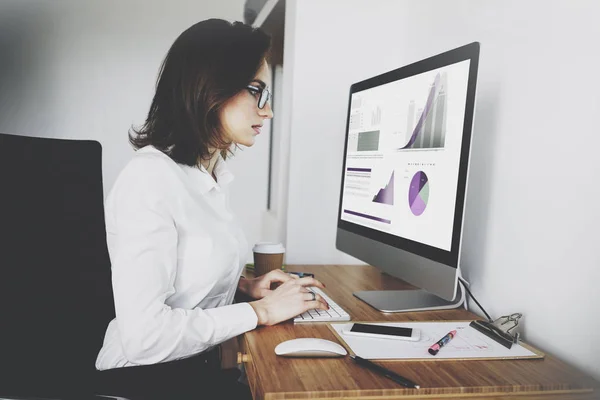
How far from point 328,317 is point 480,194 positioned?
517 millimetres

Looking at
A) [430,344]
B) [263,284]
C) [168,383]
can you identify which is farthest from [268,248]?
[430,344]

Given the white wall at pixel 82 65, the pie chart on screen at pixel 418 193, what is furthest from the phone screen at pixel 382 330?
the white wall at pixel 82 65

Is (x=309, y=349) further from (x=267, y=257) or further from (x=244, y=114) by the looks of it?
(x=267, y=257)

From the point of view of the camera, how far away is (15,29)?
8.96 ft

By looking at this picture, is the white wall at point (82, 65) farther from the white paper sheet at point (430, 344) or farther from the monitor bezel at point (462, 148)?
the white paper sheet at point (430, 344)

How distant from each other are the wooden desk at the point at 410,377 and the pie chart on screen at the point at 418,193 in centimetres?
→ 35

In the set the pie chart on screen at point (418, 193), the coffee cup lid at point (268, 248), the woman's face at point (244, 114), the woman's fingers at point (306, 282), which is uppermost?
the woman's face at point (244, 114)

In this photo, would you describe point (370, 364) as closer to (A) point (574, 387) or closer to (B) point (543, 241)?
(A) point (574, 387)

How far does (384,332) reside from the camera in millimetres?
1018

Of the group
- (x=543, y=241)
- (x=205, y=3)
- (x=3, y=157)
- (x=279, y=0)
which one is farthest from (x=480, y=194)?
(x=205, y=3)

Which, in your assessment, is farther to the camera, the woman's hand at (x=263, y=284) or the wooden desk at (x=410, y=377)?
the woman's hand at (x=263, y=284)

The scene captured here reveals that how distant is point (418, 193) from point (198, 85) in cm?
54

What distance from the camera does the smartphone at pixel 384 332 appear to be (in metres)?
1.00

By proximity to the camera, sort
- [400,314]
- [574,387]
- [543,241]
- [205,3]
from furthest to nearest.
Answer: [205,3], [400,314], [543,241], [574,387]
